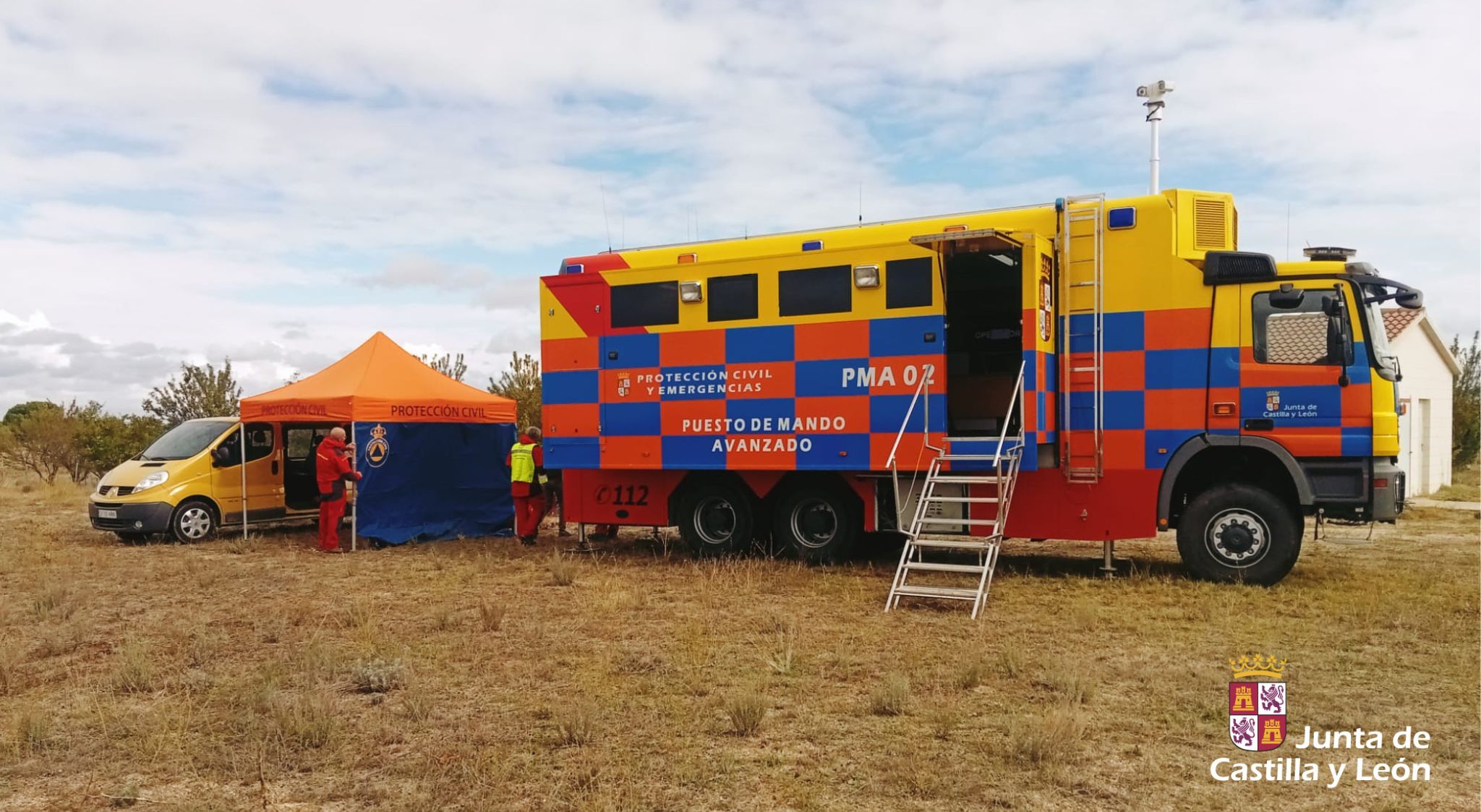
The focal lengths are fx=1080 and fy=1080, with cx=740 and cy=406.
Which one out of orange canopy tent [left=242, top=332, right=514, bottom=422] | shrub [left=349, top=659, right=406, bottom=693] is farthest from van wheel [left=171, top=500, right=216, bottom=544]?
shrub [left=349, top=659, right=406, bottom=693]

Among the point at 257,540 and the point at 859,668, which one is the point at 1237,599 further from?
the point at 257,540

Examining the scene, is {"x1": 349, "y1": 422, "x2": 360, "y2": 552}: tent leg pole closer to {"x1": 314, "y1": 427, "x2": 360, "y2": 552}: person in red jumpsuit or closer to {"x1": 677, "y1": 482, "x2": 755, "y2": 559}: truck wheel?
{"x1": 314, "y1": 427, "x2": 360, "y2": 552}: person in red jumpsuit

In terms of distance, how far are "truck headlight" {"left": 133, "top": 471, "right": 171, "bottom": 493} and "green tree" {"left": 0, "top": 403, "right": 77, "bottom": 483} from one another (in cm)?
1646

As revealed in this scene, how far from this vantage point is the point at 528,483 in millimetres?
13492

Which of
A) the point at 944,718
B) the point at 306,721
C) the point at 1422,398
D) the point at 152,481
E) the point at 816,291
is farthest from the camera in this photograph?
the point at 1422,398

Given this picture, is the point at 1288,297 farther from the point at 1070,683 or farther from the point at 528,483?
the point at 528,483

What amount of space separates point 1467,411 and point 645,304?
1084 inches

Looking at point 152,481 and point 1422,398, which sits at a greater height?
point 1422,398

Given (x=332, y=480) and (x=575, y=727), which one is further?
(x=332, y=480)

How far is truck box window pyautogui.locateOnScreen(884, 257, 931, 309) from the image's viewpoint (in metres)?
10.2

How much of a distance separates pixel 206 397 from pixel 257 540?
545 inches

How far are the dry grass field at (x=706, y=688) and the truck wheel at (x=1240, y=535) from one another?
357mm

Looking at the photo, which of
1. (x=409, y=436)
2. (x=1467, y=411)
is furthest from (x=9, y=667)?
(x=1467, y=411)

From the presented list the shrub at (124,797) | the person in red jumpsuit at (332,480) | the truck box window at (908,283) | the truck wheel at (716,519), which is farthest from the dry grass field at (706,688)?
the truck box window at (908,283)
